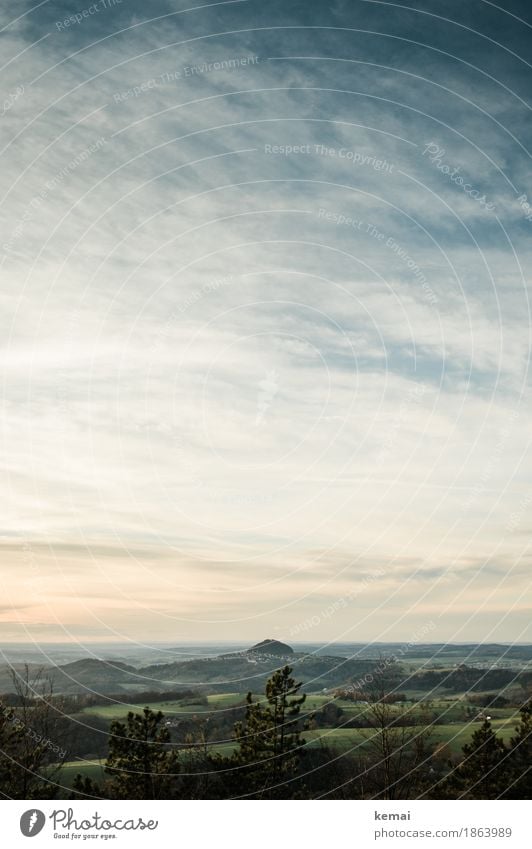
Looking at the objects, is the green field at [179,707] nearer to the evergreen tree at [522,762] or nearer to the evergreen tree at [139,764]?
the evergreen tree at [139,764]

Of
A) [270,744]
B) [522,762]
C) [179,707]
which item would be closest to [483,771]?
[522,762]

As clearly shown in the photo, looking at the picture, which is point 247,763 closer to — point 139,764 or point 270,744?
point 270,744

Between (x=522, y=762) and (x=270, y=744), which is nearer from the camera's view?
(x=270, y=744)
